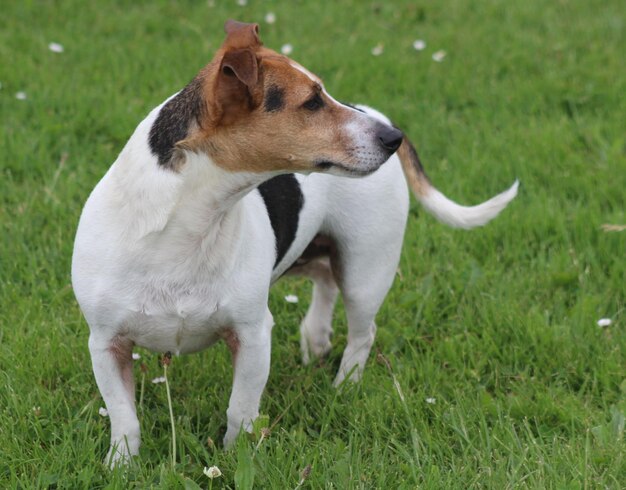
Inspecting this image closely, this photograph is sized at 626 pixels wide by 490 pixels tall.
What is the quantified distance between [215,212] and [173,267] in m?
0.23

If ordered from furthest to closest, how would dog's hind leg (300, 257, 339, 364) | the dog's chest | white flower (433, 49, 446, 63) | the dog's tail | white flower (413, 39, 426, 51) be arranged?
white flower (413, 39, 426, 51) < white flower (433, 49, 446, 63) < dog's hind leg (300, 257, 339, 364) < the dog's tail < the dog's chest

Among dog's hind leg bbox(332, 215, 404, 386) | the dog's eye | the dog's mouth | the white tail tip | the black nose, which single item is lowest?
dog's hind leg bbox(332, 215, 404, 386)

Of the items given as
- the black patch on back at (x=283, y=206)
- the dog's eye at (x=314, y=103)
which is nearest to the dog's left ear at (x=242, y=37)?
the dog's eye at (x=314, y=103)

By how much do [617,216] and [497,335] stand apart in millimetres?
1156

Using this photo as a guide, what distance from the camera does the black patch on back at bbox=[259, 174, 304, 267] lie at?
11.2ft

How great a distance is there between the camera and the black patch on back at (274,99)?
2.89 meters

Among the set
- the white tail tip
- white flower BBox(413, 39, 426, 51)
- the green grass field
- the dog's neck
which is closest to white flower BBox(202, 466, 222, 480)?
the green grass field

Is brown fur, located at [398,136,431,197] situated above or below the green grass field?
above

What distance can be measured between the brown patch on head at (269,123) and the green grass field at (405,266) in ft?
3.23

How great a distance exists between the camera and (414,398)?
381cm

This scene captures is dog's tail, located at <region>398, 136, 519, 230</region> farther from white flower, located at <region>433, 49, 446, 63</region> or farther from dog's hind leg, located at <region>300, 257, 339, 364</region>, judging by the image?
white flower, located at <region>433, 49, 446, 63</region>

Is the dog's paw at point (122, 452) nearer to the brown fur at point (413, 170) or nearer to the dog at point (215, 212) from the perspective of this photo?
the dog at point (215, 212)

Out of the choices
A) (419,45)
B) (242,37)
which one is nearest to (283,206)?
(242,37)

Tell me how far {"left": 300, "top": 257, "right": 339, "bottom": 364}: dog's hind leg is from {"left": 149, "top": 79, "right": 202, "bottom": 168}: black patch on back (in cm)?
139
